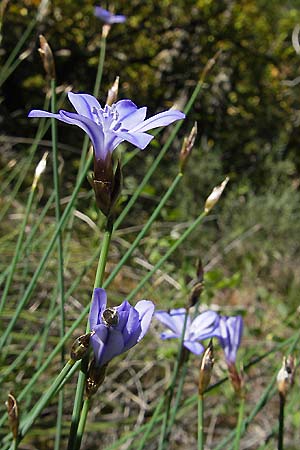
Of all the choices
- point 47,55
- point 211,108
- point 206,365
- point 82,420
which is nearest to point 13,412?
point 82,420

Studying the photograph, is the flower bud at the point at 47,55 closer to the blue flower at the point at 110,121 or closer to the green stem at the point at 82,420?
the blue flower at the point at 110,121

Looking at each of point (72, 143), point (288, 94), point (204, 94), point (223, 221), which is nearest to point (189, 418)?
point (223, 221)

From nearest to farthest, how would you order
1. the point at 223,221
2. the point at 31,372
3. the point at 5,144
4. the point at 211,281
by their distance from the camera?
the point at 31,372, the point at 211,281, the point at 5,144, the point at 223,221

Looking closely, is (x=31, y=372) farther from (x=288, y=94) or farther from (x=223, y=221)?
(x=288, y=94)

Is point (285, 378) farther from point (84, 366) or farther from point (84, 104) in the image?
point (84, 104)

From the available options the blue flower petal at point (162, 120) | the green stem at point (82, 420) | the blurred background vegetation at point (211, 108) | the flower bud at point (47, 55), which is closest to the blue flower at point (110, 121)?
the blue flower petal at point (162, 120)

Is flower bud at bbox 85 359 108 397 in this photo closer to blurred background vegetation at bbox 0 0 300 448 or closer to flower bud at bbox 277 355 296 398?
flower bud at bbox 277 355 296 398
